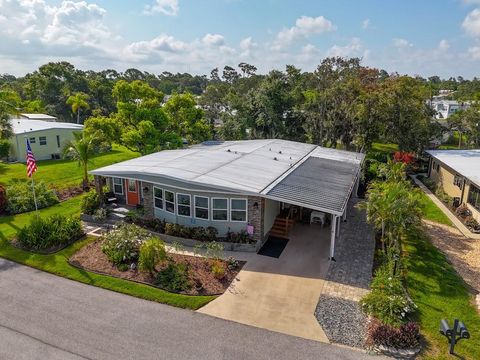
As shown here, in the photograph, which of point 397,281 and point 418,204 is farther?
point 418,204

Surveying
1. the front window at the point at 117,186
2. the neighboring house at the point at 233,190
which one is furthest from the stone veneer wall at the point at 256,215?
the front window at the point at 117,186

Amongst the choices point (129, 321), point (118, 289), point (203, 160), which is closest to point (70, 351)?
point (129, 321)

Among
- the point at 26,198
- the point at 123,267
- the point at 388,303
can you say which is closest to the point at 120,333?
the point at 123,267

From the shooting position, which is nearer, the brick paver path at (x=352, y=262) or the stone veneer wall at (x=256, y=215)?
the brick paver path at (x=352, y=262)

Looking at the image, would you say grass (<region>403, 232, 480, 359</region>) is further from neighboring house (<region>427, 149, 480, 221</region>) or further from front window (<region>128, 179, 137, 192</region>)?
front window (<region>128, 179, 137, 192</region>)

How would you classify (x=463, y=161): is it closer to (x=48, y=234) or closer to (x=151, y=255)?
(x=151, y=255)

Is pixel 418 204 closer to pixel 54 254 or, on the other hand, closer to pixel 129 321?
pixel 129 321

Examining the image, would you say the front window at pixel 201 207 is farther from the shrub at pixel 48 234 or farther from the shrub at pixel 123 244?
the shrub at pixel 48 234

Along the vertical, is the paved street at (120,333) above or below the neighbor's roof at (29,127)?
below
